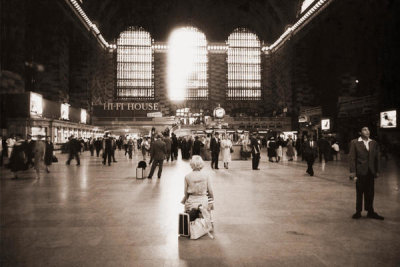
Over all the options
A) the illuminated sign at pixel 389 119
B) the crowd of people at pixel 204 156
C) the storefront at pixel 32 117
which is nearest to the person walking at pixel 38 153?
the crowd of people at pixel 204 156

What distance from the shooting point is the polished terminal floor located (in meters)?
3.94

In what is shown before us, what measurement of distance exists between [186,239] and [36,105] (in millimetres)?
25033

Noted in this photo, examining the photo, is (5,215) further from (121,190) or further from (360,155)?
(360,155)

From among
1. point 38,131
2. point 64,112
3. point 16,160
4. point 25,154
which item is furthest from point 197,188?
point 64,112

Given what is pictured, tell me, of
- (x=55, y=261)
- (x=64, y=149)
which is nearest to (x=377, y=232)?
(x=55, y=261)

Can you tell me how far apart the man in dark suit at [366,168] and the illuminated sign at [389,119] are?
63.8 ft

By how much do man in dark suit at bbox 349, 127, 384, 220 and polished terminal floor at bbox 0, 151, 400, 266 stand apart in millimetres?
276

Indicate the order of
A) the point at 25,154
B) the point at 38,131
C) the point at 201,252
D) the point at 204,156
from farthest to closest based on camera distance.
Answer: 1. the point at 38,131
2. the point at 204,156
3. the point at 25,154
4. the point at 201,252

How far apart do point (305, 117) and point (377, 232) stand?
40549mm

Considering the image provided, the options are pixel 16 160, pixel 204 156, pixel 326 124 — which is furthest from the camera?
pixel 326 124

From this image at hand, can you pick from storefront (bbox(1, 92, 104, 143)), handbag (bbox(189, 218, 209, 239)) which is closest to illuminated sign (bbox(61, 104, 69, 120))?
storefront (bbox(1, 92, 104, 143))

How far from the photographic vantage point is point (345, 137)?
3031 cm

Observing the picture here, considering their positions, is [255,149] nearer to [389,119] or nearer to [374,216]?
[374,216]

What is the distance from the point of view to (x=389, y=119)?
23.2 metres
